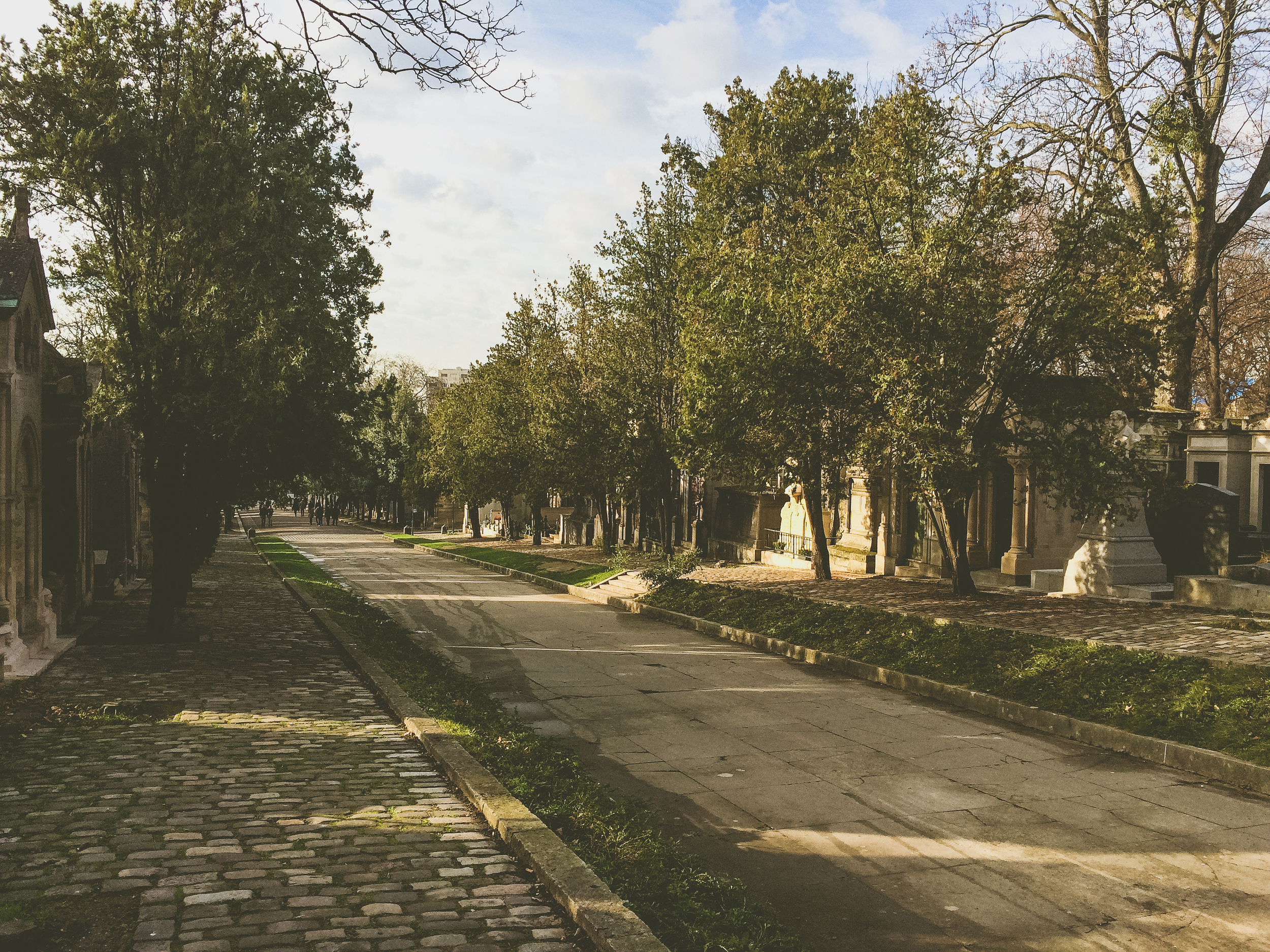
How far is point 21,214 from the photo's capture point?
1309 cm

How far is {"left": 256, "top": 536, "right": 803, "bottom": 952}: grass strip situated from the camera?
15.8 feet

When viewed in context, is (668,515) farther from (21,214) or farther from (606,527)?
(21,214)

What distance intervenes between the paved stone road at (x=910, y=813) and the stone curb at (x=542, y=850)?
41.3 inches

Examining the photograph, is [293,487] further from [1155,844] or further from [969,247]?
[1155,844]

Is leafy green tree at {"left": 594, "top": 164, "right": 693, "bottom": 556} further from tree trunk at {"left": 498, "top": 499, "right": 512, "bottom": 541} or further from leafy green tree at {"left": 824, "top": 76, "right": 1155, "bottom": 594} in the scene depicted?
tree trunk at {"left": 498, "top": 499, "right": 512, "bottom": 541}

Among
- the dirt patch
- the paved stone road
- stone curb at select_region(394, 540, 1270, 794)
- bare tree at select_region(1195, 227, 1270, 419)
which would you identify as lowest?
the paved stone road

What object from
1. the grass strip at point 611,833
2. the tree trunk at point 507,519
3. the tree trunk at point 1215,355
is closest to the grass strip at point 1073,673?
the grass strip at point 611,833

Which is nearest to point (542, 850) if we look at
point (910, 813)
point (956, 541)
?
point (910, 813)

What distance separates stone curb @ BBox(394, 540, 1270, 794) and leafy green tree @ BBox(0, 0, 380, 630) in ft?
25.8

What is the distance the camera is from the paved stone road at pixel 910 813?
5.20m

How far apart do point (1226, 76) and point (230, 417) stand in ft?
69.6

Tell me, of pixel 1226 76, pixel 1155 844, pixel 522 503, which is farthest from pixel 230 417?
pixel 522 503

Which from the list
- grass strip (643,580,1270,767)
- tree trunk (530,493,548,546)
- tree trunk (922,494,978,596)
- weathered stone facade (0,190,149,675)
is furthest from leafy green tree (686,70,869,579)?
tree trunk (530,493,548,546)

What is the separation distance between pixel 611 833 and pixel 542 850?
684mm
